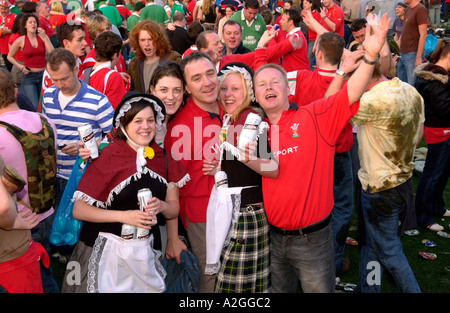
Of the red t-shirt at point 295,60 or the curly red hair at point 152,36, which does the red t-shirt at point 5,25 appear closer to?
the curly red hair at point 152,36

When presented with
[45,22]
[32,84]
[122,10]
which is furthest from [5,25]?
[122,10]

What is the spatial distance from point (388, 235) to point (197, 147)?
1750 mm

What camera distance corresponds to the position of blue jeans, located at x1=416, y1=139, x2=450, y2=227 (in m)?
5.61

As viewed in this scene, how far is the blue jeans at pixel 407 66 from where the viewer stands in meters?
9.85

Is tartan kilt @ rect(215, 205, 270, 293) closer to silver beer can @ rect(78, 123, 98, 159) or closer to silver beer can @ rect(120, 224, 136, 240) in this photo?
silver beer can @ rect(120, 224, 136, 240)

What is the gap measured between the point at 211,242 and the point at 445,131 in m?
3.47

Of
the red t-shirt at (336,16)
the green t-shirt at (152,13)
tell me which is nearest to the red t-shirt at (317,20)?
the red t-shirt at (336,16)

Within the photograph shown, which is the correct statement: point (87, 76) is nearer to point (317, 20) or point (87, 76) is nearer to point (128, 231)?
point (128, 231)

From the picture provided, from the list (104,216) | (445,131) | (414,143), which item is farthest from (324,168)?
(445,131)

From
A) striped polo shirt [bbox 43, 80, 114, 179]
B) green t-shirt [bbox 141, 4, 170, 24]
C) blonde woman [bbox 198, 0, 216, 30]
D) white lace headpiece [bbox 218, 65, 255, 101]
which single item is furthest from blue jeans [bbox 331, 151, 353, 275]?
blonde woman [bbox 198, 0, 216, 30]

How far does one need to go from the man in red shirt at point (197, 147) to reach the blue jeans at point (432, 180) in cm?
313

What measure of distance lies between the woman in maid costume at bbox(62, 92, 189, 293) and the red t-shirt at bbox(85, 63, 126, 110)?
1968 millimetres

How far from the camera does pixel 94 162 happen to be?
10.5 ft
